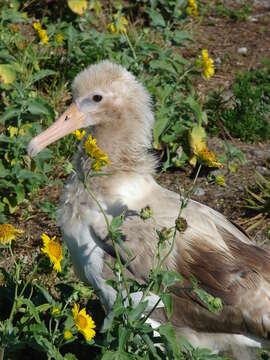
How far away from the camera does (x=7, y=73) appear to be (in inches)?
216

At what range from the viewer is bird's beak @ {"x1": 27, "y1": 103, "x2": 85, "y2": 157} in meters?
4.15

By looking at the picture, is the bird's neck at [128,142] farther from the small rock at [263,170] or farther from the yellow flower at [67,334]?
the small rock at [263,170]

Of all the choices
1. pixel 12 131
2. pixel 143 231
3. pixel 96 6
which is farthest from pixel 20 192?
pixel 96 6

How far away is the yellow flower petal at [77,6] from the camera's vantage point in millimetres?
6852

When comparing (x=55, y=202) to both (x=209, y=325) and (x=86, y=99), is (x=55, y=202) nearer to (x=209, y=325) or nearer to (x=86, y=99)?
(x=86, y=99)

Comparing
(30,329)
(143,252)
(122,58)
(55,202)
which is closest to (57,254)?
(30,329)

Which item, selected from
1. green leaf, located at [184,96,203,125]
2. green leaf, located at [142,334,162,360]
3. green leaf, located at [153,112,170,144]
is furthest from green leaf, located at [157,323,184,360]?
green leaf, located at [184,96,203,125]

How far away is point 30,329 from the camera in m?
3.32

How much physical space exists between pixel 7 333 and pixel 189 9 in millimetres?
3733

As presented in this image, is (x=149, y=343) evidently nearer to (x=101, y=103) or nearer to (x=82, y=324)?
(x=82, y=324)

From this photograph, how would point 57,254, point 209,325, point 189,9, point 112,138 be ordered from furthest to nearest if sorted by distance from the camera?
1. point 189,9
2. point 112,138
3. point 209,325
4. point 57,254

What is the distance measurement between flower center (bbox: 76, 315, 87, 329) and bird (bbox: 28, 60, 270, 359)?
0.63 m

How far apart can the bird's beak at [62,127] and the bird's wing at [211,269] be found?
0.63m

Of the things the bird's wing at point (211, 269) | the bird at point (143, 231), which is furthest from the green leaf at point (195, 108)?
the bird's wing at point (211, 269)
